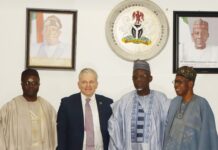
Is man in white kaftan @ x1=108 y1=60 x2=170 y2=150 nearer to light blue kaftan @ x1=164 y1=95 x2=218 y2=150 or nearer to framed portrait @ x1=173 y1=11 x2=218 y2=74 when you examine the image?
light blue kaftan @ x1=164 y1=95 x2=218 y2=150

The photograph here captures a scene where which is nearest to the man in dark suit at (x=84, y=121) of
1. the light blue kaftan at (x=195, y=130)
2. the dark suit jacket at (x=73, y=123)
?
the dark suit jacket at (x=73, y=123)

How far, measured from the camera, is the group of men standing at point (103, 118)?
9.77ft

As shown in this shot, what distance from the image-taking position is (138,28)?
3779 mm

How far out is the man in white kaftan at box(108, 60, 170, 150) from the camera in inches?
121

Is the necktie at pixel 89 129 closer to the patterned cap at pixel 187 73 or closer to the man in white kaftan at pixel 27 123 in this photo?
the man in white kaftan at pixel 27 123

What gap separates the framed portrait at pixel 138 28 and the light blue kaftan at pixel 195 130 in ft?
3.14

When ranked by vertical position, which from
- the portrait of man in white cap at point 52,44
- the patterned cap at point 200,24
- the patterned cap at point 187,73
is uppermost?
the patterned cap at point 200,24

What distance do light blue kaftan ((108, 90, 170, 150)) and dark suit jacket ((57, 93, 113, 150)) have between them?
6 centimetres

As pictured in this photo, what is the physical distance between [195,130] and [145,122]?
1.32 ft

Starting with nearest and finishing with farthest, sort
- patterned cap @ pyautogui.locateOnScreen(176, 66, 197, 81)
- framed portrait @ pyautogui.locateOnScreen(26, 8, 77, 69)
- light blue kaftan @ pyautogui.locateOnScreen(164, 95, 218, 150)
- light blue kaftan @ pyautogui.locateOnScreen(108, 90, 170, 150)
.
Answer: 1. light blue kaftan @ pyautogui.locateOnScreen(164, 95, 218, 150)
2. patterned cap @ pyautogui.locateOnScreen(176, 66, 197, 81)
3. light blue kaftan @ pyautogui.locateOnScreen(108, 90, 170, 150)
4. framed portrait @ pyautogui.locateOnScreen(26, 8, 77, 69)

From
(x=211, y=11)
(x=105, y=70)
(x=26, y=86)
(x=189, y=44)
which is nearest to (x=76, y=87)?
(x=105, y=70)

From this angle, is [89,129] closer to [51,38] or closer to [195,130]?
[195,130]

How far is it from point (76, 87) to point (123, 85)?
0.42 metres

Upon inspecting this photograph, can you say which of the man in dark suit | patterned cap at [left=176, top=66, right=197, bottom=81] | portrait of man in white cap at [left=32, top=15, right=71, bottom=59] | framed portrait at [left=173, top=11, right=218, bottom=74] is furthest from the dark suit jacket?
framed portrait at [left=173, top=11, right=218, bottom=74]
